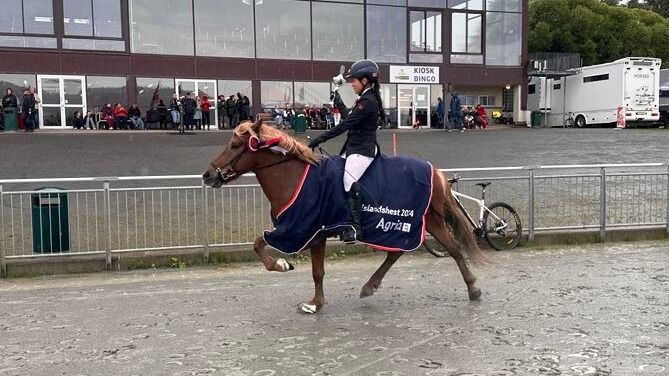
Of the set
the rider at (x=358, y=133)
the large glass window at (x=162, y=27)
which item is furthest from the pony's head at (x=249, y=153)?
the large glass window at (x=162, y=27)

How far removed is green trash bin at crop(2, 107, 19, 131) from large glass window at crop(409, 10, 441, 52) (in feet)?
76.3

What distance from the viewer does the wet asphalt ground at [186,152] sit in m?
17.3

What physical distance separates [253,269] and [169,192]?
5.84 ft

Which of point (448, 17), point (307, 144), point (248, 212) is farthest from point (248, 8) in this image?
point (307, 144)

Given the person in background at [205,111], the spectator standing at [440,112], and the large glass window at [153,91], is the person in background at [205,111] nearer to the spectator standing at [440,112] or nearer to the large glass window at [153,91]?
the large glass window at [153,91]

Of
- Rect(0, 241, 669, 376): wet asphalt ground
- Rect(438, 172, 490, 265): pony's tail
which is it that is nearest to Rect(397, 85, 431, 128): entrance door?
Rect(0, 241, 669, 376): wet asphalt ground

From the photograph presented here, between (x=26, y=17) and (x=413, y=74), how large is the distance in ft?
72.9

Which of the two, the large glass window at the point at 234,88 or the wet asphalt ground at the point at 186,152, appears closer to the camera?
the wet asphalt ground at the point at 186,152

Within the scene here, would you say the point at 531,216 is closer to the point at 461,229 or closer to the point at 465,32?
the point at 461,229

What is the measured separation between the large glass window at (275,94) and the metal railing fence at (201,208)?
27.3 metres

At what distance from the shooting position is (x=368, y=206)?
6.61 meters

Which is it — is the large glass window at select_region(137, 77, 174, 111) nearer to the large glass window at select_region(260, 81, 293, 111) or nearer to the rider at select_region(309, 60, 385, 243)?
the large glass window at select_region(260, 81, 293, 111)

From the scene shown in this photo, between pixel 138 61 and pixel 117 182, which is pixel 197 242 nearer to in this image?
pixel 117 182

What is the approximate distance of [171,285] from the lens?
27.0 ft
